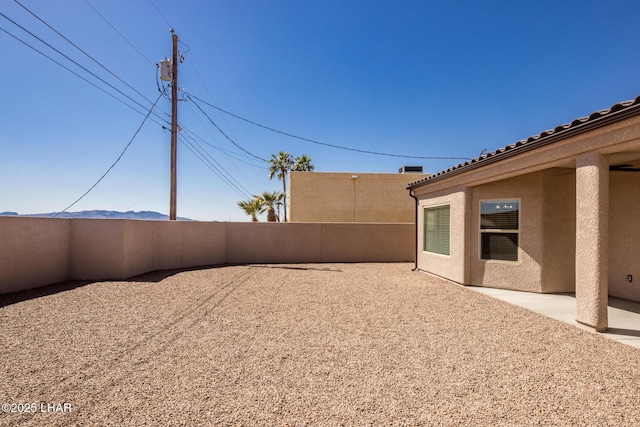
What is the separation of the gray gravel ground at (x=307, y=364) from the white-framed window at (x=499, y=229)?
70.8 inches

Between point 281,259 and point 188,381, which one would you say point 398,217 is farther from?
point 188,381

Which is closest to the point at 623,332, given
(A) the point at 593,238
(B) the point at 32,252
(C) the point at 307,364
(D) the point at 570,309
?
(D) the point at 570,309

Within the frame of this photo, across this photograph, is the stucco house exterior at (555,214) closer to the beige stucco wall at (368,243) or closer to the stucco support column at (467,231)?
the stucco support column at (467,231)

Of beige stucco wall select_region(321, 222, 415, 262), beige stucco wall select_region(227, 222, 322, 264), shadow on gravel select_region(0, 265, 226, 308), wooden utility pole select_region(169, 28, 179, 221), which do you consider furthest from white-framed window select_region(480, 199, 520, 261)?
wooden utility pole select_region(169, 28, 179, 221)

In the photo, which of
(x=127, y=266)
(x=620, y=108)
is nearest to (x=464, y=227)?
(x=620, y=108)

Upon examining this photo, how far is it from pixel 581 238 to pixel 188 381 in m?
5.78

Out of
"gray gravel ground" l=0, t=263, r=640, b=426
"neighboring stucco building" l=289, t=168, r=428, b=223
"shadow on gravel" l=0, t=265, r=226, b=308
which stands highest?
"neighboring stucco building" l=289, t=168, r=428, b=223

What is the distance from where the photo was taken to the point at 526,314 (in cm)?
530

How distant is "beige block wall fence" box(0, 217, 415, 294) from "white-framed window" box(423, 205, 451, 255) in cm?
302

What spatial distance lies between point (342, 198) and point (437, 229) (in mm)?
8868

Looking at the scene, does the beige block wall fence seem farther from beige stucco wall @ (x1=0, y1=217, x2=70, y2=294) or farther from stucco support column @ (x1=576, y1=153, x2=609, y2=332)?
stucco support column @ (x1=576, y1=153, x2=609, y2=332)


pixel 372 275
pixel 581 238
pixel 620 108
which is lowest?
pixel 372 275

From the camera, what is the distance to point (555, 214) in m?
6.67

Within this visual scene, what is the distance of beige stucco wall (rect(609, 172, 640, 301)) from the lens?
6035 millimetres
